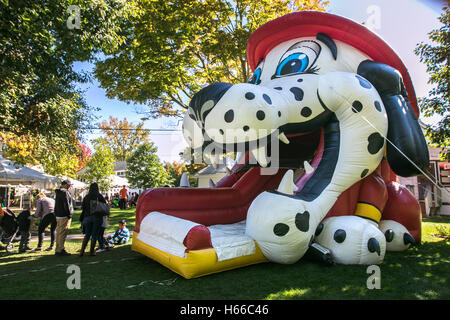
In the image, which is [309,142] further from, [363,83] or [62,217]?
[62,217]

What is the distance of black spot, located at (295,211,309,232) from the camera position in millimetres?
3666

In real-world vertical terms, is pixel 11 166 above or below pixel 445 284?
above

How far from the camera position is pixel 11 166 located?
12.5 m

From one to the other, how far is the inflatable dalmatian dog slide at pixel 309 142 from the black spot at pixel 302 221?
2 centimetres

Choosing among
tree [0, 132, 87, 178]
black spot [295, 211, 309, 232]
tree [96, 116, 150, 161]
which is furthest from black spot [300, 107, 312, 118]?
tree [96, 116, 150, 161]

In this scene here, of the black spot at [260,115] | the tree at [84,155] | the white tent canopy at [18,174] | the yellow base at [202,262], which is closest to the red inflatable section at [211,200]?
the yellow base at [202,262]

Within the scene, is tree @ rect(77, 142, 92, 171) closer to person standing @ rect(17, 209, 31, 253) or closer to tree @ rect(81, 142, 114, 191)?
tree @ rect(81, 142, 114, 191)

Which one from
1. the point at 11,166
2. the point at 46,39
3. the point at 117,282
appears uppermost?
the point at 46,39

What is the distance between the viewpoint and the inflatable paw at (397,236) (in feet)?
15.7

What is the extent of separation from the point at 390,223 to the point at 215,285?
3.15m

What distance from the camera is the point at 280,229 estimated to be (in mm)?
3662

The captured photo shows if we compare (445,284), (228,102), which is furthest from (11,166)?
(445,284)

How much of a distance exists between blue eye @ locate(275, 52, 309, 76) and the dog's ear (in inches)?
35.4
